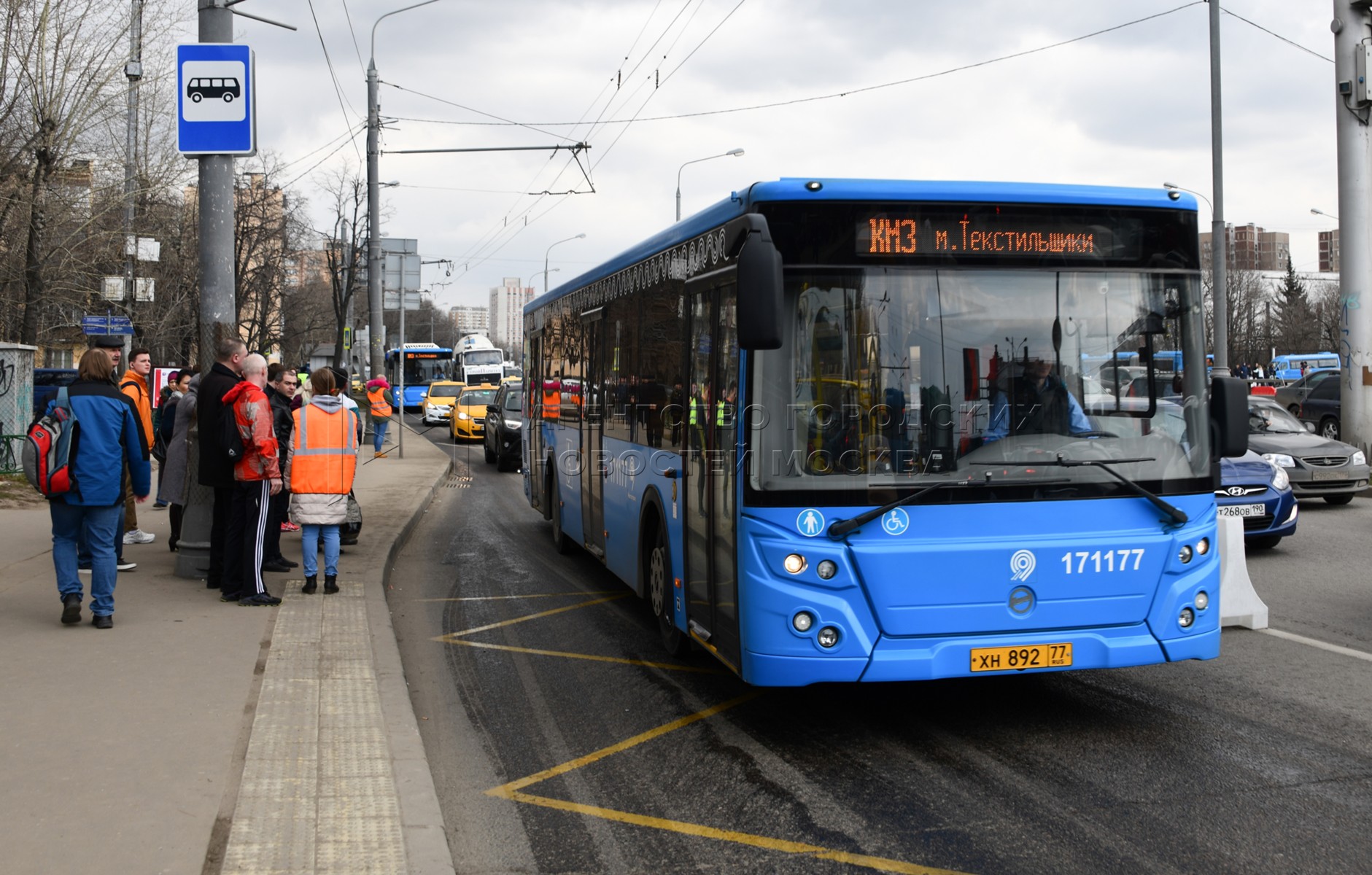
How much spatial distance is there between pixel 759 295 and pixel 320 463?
5034mm

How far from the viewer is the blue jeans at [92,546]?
25.9 ft

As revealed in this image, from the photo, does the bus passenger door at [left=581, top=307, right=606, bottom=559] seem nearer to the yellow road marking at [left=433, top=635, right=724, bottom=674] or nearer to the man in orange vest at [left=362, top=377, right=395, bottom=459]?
the yellow road marking at [left=433, top=635, right=724, bottom=674]

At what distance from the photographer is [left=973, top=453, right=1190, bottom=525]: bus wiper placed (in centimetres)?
582

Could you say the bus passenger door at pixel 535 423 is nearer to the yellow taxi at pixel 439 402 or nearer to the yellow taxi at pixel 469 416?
the yellow taxi at pixel 469 416

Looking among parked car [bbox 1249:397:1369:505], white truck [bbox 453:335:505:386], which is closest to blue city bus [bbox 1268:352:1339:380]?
white truck [bbox 453:335:505:386]

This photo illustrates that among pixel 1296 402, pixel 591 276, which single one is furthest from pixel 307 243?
pixel 591 276

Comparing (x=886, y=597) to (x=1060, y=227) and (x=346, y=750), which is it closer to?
(x=1060, y=227)

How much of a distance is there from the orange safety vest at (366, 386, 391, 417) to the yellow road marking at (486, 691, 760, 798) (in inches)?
837

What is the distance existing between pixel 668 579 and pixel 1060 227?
3.11 meters

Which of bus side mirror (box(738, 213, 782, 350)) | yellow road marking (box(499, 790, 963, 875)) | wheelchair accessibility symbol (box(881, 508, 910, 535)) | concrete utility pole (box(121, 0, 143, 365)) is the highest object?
concrete utility pole (box(121, 0, 143, 365))

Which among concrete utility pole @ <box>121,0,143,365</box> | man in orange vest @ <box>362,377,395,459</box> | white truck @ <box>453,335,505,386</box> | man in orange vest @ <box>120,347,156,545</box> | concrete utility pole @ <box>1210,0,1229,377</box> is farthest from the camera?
white truck @ <box>453,335,505,386</box>

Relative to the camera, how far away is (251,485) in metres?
9.21

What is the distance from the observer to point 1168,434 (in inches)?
239

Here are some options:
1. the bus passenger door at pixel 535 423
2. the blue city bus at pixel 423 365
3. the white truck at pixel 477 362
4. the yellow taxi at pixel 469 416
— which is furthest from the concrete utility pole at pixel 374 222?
the blue city bus at pixel 423 365
